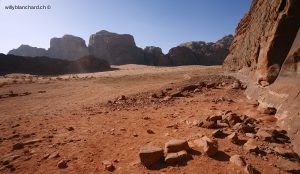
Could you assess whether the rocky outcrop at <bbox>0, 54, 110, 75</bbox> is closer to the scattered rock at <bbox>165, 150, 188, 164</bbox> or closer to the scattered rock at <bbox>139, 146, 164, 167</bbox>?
the scattered rock at <bbox>139, 146, 164, 167</bbox>

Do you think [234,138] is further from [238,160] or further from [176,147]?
[176,147]

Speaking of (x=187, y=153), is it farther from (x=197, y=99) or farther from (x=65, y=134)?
(x=197, y=99)

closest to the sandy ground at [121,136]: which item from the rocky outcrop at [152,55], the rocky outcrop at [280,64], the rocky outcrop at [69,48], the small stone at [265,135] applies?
the small stone at [265,135]

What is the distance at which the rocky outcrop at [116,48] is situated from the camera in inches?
3403

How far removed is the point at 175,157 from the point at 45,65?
196 ft

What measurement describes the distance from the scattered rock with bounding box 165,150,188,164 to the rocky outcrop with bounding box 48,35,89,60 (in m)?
98.6

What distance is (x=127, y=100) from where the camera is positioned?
418 inches

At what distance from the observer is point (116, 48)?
9062 cm

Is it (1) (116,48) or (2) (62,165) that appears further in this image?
(1) (116,48)

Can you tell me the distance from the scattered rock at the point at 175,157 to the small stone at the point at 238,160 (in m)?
0.71

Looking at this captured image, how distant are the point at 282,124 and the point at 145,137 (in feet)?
9.51

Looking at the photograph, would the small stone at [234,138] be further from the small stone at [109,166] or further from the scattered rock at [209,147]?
the small stone at [109,166]

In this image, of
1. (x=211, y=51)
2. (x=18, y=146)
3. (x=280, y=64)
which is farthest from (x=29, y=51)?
(x=280, y=64)

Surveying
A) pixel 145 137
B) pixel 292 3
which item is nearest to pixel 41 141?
pixel 145 137
